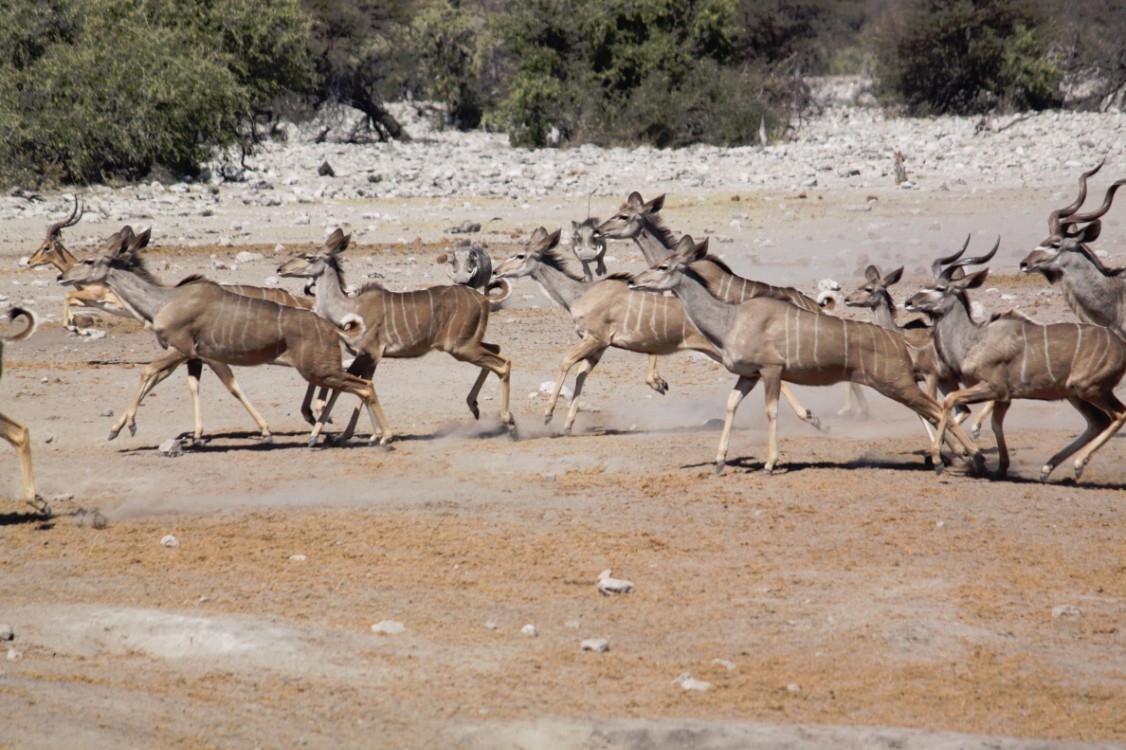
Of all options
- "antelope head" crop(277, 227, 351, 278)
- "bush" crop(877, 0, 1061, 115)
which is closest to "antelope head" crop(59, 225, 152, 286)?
"antelope head" crop(277, 227, 351, 278)

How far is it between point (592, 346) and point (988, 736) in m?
6.32

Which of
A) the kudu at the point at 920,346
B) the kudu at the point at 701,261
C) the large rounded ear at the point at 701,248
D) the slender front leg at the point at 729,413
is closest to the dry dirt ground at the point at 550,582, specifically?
the slender front leg at the point at 729,413

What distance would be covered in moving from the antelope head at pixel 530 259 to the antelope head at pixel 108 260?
279 centimetres

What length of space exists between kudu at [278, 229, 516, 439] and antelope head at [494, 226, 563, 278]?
0.73 m

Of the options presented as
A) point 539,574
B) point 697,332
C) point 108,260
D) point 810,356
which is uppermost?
point 108,260

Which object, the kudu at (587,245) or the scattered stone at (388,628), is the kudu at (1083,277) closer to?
the kudu at (587,245)

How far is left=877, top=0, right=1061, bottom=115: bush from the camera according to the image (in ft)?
118

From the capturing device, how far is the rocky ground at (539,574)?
18.3 ft

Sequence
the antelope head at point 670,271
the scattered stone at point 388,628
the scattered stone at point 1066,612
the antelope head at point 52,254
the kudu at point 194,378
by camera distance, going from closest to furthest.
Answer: the scattered stone at point 388,628
the scattered stone at point 1066,612
the antelope head at point 670,271
the kudu at point 194,378
the antelope head at point 52,254

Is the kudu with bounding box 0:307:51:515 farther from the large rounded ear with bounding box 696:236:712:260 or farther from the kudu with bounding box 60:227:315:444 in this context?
the large rounded ear with bounding box 696:236:712:260

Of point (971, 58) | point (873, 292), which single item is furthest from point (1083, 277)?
point (971, 58)

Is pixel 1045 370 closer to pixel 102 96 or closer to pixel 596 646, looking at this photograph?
pixel 596 646

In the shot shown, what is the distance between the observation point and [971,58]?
36906 mm

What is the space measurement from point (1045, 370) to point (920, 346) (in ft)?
3.83
